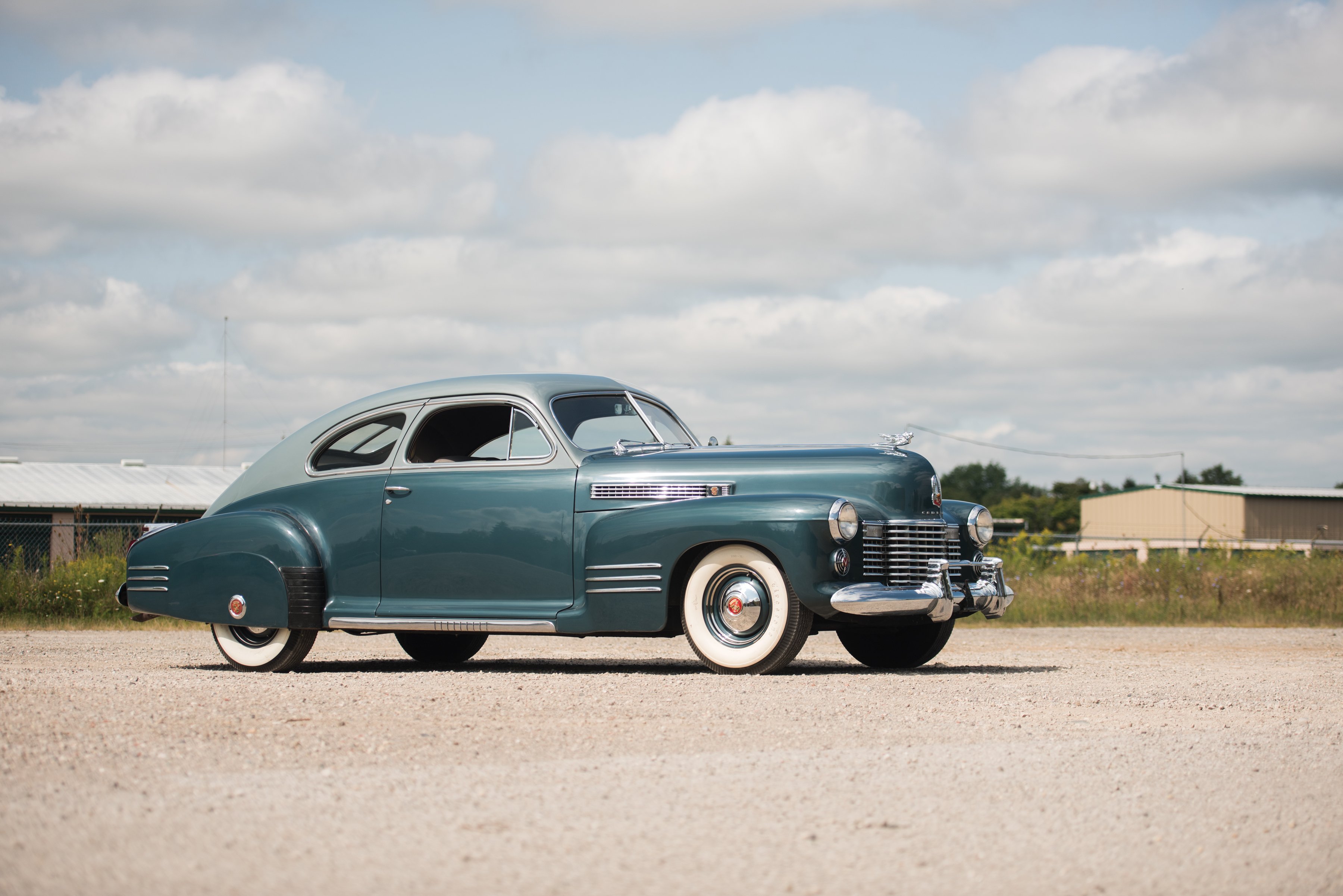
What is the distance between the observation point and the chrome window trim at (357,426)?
9516 mm

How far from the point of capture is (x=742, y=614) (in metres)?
8.34

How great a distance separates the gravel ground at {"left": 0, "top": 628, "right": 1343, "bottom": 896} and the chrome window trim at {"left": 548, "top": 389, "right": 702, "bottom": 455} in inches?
67.2

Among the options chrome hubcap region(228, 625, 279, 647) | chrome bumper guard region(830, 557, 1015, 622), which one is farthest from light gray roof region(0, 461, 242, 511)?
chrome bumper guard region(830, 557, 1015, 622)

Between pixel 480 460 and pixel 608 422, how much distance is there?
1.01 meters

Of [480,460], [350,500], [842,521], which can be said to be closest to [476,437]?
[480,460]

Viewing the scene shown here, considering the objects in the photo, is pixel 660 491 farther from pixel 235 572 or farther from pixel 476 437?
pixel 235 572

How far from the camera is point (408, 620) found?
9.14 metres

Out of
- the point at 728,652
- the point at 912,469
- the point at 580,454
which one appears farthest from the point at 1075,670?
the point at 580,454

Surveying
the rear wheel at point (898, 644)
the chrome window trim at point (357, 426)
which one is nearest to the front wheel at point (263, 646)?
the chrome window trim at point (357, 426)

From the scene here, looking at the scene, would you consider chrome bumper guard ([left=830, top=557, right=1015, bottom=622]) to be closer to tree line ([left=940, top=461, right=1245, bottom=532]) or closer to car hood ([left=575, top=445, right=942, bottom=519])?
car hood ([left=575, top=445, right=942, bottom=519])

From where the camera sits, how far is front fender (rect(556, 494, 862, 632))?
26.5 ft

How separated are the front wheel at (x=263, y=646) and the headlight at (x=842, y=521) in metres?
3.83

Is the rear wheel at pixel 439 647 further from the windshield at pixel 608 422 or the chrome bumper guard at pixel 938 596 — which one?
the chrome bumper guard at pixel 938 596

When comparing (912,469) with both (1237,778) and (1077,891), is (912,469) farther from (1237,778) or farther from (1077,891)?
(1077,891)
